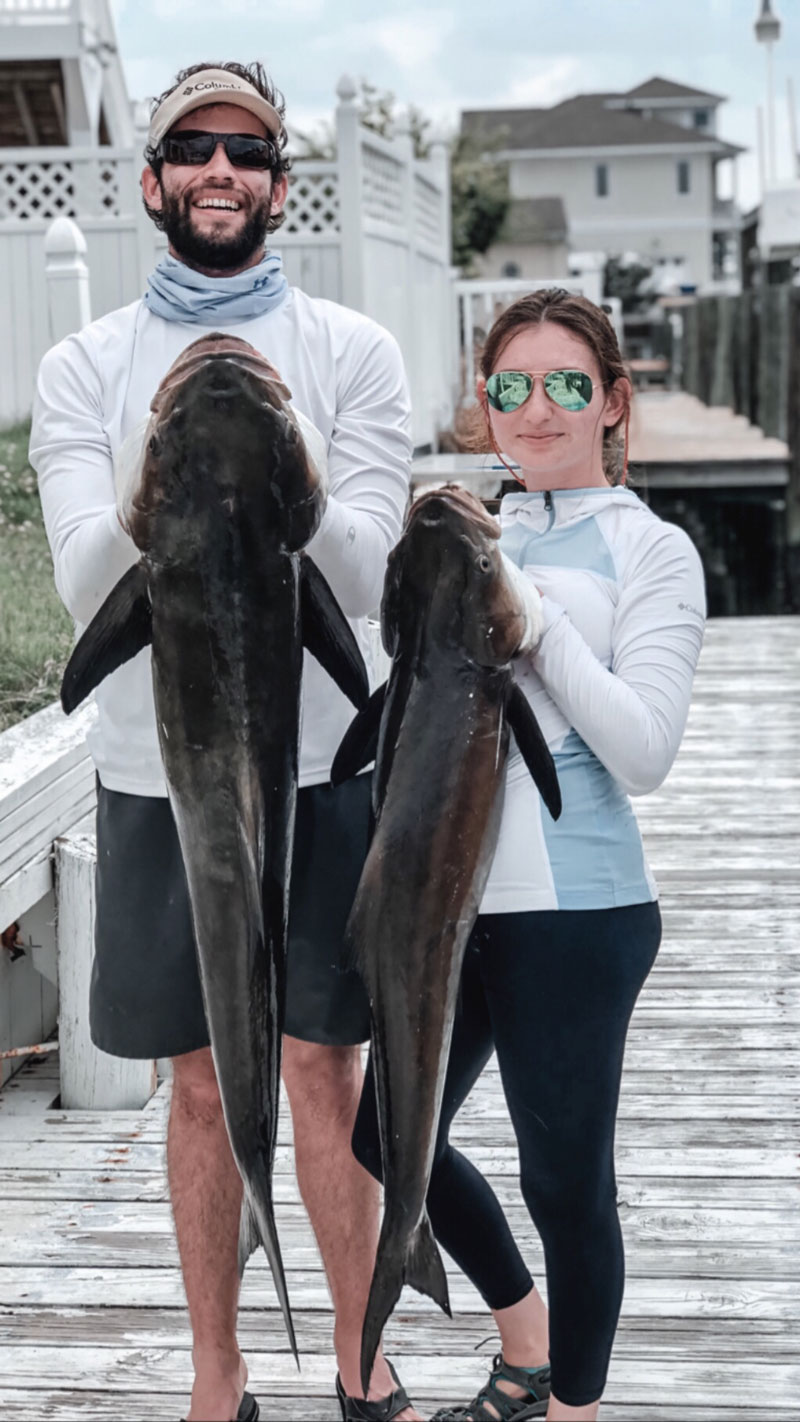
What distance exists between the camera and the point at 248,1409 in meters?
2.73

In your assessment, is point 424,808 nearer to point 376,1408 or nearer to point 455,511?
point 455,511

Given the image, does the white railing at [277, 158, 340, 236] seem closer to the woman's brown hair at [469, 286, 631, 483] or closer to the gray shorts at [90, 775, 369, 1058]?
the woman's brown hair at [469, 286, 631, 483]

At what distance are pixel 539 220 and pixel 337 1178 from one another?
71.6m

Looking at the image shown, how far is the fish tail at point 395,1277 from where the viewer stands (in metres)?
2.23

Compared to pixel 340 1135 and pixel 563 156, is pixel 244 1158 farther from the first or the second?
pixel 563 156

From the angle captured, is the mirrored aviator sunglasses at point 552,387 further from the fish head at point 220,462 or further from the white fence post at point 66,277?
the white fence post at point 66,277

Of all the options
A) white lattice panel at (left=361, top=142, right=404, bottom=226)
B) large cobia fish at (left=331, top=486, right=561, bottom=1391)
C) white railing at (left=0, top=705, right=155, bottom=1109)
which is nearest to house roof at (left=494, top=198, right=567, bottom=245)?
white lattice panel at (left=361, top=142, right=404, bottom=226)

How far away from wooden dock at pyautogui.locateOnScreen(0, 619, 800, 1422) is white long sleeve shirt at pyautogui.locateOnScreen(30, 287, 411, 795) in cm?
112

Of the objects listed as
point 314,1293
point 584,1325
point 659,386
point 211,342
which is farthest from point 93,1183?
point 659,386

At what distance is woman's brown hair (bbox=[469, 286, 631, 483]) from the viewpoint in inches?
95.3

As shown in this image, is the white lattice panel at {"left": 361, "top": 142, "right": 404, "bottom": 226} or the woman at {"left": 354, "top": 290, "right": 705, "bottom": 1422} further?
the white lattice panel at {"left": 361, "top": 142, "right": 404, "bottom": 226}

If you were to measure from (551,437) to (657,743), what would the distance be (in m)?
0.47

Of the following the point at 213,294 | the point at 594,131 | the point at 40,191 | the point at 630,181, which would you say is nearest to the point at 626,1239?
the point at 213,294

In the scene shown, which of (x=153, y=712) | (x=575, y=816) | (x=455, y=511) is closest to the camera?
(x=455, y=511)
